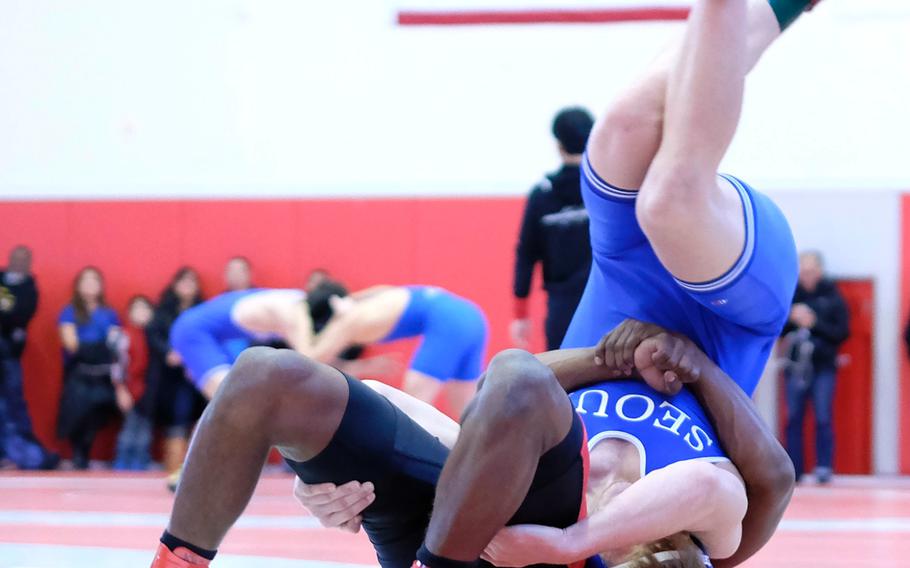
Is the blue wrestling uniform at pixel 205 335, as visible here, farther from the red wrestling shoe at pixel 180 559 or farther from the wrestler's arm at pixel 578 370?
the red wrestling shoe at pixel 180 559

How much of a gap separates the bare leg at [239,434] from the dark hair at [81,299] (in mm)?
7719

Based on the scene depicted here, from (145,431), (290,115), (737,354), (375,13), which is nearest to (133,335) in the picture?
(145,431)

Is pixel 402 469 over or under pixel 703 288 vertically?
under

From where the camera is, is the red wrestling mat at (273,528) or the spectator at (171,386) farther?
the spectator at (171,386)

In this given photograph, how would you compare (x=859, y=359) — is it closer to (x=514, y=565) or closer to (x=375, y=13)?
(x=375, y=13)

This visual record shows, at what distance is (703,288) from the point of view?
2438mm

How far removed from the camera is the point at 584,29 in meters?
10.0

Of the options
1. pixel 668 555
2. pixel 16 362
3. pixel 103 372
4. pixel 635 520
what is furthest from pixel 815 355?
pixel 635 520

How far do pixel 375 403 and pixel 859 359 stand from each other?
773cm

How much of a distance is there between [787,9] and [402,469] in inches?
41.8

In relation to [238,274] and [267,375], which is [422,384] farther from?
[267,375]

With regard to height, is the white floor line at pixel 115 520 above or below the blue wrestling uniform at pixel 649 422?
below

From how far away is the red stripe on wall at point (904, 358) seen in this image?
9.41m

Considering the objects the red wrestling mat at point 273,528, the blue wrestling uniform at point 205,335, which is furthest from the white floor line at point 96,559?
the blue wrestling uniform at point 205,335
